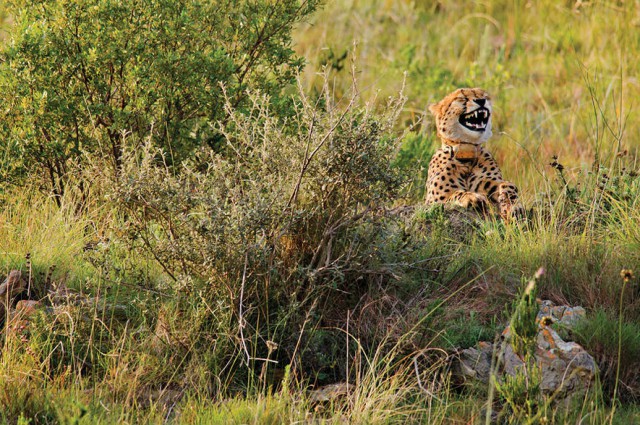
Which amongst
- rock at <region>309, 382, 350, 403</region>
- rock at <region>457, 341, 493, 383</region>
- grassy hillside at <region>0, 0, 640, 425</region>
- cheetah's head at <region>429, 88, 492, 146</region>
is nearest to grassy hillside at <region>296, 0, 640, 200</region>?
cheetah's head at <region>429, 88, 492, 146</region>

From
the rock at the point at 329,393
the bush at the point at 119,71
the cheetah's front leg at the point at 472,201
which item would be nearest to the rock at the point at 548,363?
the rock at the point at 329,393

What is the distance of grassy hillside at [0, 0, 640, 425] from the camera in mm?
3973

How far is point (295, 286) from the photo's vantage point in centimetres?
445

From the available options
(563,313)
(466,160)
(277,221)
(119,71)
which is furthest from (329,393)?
(119,71)

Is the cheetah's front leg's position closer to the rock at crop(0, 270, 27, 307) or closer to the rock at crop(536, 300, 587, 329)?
the rock at crop(536, 300, 587, 329)

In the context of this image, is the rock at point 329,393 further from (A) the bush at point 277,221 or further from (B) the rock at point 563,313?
(B) the rock at point 563,313

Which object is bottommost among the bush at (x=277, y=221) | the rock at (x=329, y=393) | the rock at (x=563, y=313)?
the rock at (x=329, y=393)

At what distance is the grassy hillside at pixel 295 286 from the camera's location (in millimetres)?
3973

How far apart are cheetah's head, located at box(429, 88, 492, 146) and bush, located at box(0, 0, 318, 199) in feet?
3.13

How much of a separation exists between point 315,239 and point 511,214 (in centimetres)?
130

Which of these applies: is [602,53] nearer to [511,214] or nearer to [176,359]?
[511,214]

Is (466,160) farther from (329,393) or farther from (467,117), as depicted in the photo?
(329,393)

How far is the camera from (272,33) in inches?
226

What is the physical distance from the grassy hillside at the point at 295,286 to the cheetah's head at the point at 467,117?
1.70ft
